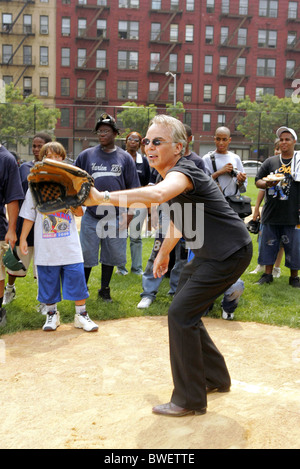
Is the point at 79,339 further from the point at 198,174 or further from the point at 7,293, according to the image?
the point at 198,174

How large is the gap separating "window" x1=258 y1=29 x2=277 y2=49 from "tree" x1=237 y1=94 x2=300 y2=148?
27.2 feet

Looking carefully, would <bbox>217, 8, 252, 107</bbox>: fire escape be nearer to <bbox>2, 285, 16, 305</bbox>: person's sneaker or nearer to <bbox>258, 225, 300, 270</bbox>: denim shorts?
<bbox>258, 225, 300, 270</bbox>: denim shorts

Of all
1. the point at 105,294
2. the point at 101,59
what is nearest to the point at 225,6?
the point at 101,59

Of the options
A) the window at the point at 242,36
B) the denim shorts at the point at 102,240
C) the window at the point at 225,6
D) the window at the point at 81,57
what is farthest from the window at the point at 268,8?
the denim shorts at the point at 102,240

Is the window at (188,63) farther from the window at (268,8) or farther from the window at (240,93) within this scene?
the window at (268,8)

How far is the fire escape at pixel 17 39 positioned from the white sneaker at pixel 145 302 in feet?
154

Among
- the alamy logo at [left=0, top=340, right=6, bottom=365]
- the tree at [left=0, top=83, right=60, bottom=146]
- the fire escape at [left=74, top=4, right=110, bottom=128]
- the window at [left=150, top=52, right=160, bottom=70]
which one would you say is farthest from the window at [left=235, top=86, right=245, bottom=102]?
the alamy logo at [left=0, top=340, right=6, bottom=365]

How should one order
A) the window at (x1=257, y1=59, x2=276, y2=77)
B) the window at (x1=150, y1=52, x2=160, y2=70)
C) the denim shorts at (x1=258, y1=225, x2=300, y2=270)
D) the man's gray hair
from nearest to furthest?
1. the man's gray hair
2. the denim shorts at (x1=258, y1=225, x2=300, y2=270)
3. the window at (x1=150, y1=52, x2=160, y2=70)
4. the window at (x1=257, y1=59, x2=276, y2=77)

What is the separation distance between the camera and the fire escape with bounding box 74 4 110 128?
48.7 m

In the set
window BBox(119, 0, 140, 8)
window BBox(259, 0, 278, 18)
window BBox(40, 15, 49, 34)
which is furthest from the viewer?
window BBox(259, 0, 278, 18)

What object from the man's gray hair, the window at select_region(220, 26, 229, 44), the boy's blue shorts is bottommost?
the boy's blue shorts

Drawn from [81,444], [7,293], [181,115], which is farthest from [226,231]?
[181,115]

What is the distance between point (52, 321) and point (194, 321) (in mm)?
2500

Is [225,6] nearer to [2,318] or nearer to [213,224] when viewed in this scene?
[2,318]
